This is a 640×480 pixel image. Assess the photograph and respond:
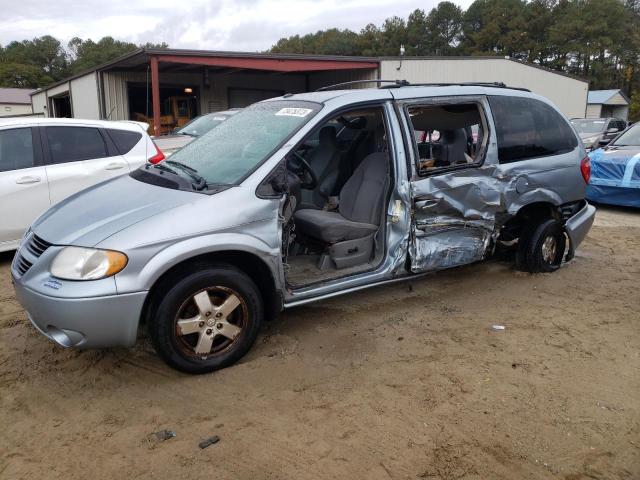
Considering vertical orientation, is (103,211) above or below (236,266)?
above

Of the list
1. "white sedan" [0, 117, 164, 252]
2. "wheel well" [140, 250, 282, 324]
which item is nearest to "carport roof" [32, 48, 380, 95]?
"white sedan" [0, 117, 164, 252]

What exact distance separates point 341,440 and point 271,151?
74.5 inches

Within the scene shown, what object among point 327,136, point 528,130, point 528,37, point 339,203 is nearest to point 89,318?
point 339,203

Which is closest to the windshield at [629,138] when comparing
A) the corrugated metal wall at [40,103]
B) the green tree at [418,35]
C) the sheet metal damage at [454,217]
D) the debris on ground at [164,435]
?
the sheet metal damage at [454,217]

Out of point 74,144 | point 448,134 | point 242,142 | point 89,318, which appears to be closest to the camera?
point 89,318

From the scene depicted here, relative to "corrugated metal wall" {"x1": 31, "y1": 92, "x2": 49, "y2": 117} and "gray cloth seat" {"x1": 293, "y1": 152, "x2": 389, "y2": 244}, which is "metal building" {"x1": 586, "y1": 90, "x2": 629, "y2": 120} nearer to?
"corrugated metal wall" {"x1": 31, "y1": 92, "x2": 49, "y2": 117}

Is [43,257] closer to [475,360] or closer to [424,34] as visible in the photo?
[475,360]

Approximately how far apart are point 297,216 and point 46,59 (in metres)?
93.4

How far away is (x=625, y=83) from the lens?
60906 millimetres

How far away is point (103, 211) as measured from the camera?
127 inches

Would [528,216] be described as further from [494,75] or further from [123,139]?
[494,75]

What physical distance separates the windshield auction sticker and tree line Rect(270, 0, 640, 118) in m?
64.7

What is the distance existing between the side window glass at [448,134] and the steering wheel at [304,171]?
0.96m

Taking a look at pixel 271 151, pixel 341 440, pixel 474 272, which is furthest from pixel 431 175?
pixel 341 440
